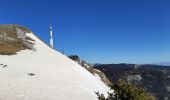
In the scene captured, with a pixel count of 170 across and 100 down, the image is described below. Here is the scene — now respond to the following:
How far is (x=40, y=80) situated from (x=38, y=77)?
1218mm

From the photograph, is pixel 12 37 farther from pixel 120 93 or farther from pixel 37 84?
pixel 120 93

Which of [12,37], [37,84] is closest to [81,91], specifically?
[37,84]

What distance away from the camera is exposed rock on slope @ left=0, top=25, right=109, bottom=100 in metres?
32.7

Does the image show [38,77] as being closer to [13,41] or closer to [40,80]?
[40,80]

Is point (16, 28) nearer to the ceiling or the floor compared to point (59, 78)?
nearer to the ceiling

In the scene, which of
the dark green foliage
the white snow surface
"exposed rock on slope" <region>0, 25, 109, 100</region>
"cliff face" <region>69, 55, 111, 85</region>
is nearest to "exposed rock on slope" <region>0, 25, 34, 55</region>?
"exposed rock on slope" <region>0, 25, 109, 100</region>

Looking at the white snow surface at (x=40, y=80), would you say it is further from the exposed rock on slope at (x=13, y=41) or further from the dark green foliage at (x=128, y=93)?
the dark green foliage at (x=128, y=93)

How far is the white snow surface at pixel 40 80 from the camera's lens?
3244 cm

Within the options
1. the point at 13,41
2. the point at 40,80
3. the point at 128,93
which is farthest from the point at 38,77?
the point at 13,41

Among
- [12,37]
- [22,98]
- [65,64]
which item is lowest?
[22,98]

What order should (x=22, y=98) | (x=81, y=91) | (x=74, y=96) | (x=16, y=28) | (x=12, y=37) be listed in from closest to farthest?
1. (x=22, y=98)
2. (x=74, y=96)
3. (x=81, y=91)
4. (x=12, y=37)
5. (x=16, y=28)

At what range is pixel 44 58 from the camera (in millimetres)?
51438

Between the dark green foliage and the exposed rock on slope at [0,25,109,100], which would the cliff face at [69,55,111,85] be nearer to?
the exposed rock on slope at [0,25,109,100]

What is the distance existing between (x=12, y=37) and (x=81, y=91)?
3005 cm
